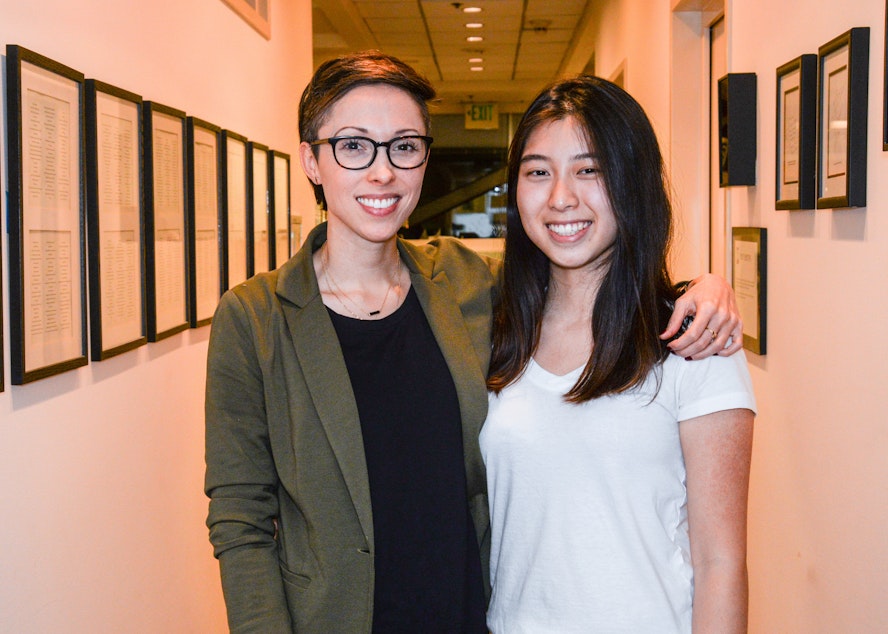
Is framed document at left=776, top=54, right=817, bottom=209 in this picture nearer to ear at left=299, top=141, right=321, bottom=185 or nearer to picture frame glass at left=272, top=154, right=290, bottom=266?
ear at left=299, top=141, right=321, bottom=185

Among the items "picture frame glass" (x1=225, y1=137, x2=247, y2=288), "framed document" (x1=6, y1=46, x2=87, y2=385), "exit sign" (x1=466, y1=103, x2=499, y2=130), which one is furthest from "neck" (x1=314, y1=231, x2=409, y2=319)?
"exit sign" (x1=466, y1=103, x2=499, y2=130)

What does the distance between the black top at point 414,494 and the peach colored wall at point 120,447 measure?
822 millimetres

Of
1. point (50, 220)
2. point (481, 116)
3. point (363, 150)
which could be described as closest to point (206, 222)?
point (50, 220)

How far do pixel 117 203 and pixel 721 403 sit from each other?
170 cm

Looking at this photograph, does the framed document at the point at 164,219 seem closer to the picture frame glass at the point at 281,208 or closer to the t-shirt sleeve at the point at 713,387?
the picture frame glass at the point at 281,208

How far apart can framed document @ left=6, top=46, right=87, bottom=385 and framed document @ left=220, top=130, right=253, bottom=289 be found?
129 centimetres

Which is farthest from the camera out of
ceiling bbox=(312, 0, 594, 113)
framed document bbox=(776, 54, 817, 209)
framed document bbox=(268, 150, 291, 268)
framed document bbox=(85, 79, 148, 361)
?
ceiling bbox=(312, 0, 594, 113)

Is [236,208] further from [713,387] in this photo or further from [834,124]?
[713,387]

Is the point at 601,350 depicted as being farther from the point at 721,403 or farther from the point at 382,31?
the point at 382,31

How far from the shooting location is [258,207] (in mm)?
4160

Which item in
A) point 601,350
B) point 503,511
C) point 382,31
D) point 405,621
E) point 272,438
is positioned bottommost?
point 405,621

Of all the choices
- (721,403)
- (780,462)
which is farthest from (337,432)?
(780,462)

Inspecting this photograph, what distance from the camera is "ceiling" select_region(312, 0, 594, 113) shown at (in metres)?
7.75

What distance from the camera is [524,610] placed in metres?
1.55
